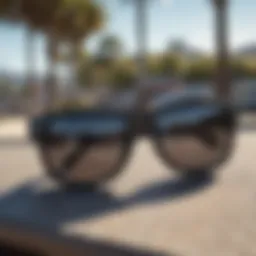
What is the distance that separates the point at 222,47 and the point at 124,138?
1479cm

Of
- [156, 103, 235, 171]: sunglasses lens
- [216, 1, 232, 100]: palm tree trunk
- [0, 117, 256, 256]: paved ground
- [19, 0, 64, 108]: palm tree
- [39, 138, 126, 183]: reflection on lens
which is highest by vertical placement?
[19, 0, 64, 108]: palm tree

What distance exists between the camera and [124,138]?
721 cm

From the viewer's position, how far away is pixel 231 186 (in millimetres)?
7840

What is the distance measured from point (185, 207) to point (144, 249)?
5.68 ft

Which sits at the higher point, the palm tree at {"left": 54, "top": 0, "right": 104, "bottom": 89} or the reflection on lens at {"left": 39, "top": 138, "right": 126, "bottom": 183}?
the palm tree at {"left": 54, "top": 0, "right": 104, "bottom": 89}

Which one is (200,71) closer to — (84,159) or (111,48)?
(111,48)

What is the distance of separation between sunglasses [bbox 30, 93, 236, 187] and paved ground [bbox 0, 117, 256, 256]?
11.4 inches

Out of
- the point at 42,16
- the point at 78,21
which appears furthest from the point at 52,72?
the point at 42,16

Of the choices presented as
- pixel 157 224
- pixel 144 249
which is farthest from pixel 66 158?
pixel 144 249

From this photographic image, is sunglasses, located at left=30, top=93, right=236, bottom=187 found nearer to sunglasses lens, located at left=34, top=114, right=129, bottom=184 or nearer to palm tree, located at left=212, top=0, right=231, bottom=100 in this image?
sunglasses lens, located at left=34, top=114, right=129, bottom=184

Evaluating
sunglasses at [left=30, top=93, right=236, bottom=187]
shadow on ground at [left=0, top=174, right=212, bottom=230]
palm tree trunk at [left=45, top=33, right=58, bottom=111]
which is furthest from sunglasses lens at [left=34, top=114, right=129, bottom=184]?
palm tree trunk at [left=45, top=33, right=58, bottom=111]

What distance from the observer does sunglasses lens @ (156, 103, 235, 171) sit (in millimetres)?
8055

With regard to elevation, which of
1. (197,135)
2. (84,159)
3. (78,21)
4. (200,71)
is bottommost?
(84,159)

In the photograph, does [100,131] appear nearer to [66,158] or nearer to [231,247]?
[66,158]
